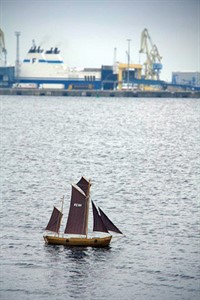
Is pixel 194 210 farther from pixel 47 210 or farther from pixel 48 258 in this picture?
pixel 48 258

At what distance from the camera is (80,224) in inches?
1475

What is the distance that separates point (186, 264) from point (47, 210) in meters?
10.9

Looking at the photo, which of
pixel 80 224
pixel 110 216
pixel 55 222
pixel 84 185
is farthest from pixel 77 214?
pixel 110 216

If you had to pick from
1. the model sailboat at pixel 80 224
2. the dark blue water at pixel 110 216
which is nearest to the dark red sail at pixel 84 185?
the model sailboat at pixel 80 224

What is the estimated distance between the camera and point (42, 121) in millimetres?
128500

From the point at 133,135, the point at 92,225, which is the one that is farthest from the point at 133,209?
the point at 133,135

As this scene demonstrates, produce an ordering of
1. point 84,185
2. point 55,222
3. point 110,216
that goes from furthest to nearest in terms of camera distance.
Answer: point 110,216 → point 55,222 → point 84,185

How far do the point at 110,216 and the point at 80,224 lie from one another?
5.78m

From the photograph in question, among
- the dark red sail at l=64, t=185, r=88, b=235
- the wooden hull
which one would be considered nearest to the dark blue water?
the wooden hull

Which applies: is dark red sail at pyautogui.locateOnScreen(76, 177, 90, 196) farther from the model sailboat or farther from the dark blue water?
the dark blue water

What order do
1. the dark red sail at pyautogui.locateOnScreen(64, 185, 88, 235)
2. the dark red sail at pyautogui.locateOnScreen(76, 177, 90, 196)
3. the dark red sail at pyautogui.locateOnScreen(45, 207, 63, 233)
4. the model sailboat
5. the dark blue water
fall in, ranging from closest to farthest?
the dark blue water
the model sailboat
the dark red sail at pyautogui.locateOnScreen(76, 177, 90, 196)
the dark red sail at pyautogui.locateOnScreen(64, 185, 88, 235)
the dark red sail at pyautogui.locateOnScreen(45, 207, 63, 233)

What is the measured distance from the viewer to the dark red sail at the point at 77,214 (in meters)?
37.2

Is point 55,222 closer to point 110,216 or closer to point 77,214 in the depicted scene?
point 77,214

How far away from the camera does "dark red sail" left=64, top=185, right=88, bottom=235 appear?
37.2 m
